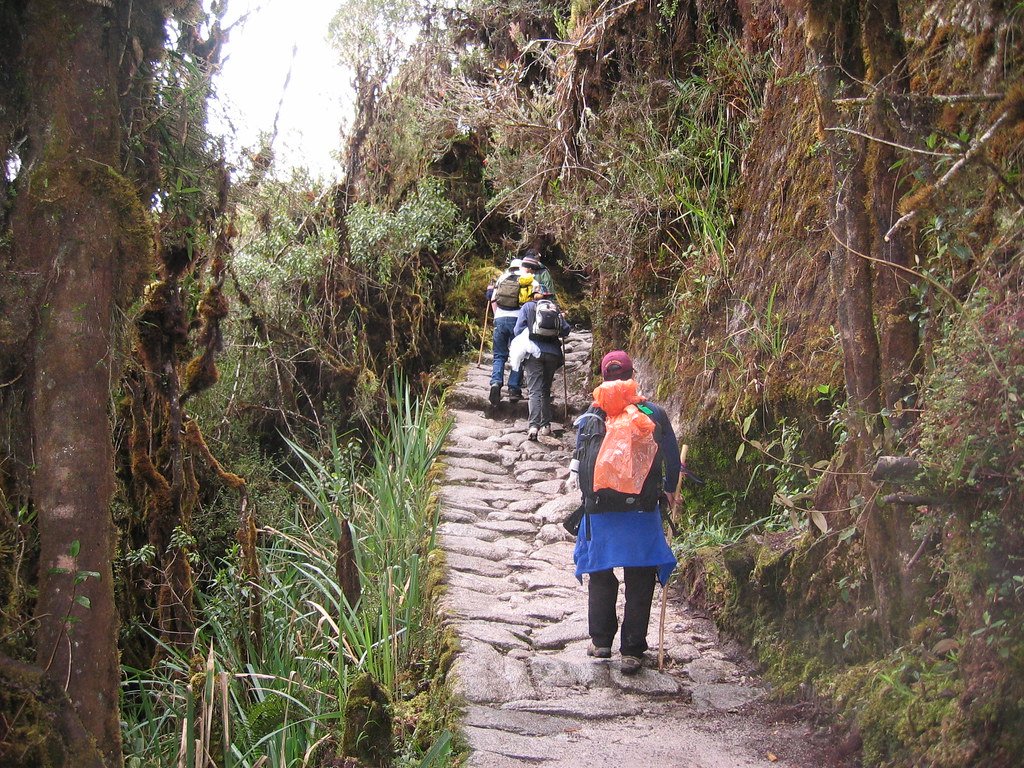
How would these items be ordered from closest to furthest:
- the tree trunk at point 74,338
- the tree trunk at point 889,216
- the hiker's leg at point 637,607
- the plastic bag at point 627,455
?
1. the tree trunk at point 74,338
2. the tree trunk at point 889,216
3. the plastic bag at point 627,455
4. the hiker's leg at point 637,607

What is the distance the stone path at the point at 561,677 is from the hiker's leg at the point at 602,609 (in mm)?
135

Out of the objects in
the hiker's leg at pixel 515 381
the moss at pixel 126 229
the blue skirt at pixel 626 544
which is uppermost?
the moss at pixel 126 229

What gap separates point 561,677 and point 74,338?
3172mm

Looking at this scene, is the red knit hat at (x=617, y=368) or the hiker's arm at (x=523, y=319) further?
the hiker's arm at (x=523, y=319)

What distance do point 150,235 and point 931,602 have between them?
327 centimetres

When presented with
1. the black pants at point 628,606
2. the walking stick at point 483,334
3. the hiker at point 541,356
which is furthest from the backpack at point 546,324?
the black pants at point 628,606

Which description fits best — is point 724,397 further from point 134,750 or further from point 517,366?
point 134,750

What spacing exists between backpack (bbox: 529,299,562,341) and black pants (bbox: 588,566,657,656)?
479 cm

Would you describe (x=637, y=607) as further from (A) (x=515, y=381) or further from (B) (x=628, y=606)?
(A) (x=515, y=381)

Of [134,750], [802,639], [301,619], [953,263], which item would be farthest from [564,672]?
[953,263]

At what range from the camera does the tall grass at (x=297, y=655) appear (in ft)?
13.4

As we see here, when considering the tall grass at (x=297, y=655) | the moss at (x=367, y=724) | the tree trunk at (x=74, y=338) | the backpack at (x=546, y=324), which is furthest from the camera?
the backpack at (x=546, y=324)

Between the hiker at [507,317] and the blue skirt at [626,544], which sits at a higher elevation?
the hiker at [507,317]

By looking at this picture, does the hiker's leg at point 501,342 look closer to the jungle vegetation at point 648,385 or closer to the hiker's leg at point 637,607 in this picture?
the jungle vegetation at point 648,385
